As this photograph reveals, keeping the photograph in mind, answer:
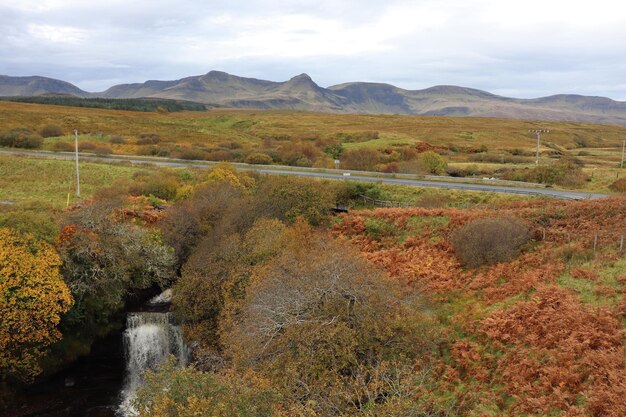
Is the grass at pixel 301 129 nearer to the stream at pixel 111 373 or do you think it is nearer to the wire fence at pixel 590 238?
the wire fence at pixel 590 238

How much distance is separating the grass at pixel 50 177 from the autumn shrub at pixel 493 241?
32903mm

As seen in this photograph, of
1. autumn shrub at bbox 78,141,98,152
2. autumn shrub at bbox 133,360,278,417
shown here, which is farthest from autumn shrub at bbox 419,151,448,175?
autumn shrub at bbox 78,141,98,152

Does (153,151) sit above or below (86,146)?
below

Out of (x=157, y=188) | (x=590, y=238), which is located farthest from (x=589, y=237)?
(x=157, y=188)

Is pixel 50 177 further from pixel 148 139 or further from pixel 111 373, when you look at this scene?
pixel 148 139

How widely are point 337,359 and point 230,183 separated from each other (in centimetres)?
2807

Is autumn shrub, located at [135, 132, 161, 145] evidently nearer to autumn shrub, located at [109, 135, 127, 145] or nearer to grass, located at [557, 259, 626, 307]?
autumn shrub, located at [109, 135, 127, 145]

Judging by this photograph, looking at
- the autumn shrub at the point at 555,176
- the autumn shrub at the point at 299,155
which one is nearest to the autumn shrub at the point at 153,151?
the autumn shrub at the point at 299,155

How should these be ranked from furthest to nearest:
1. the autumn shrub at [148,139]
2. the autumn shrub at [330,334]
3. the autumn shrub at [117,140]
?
the autumn shrub at [148,139]
the autumn shrub at [117,140]
the autumn shrub at [330,334]

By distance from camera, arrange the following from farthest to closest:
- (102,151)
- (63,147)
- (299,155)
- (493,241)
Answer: (63,147) → (102,151) → (299,155) → (493,241)

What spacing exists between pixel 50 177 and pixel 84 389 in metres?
34.6

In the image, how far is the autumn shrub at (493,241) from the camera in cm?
2633

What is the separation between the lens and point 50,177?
54375 mm

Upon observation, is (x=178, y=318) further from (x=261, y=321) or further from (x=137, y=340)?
(x=261, y=321)
